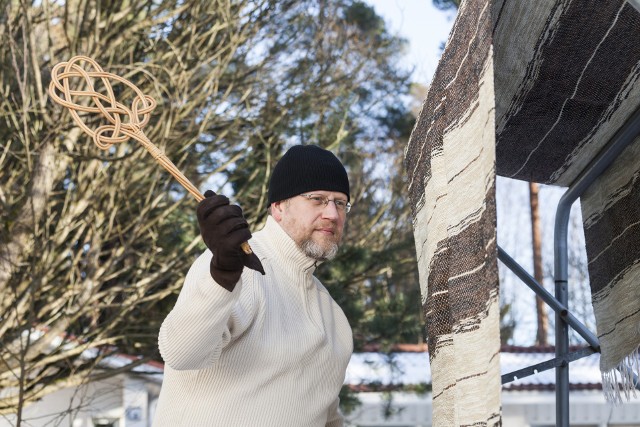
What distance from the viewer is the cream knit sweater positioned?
1771 millimetres

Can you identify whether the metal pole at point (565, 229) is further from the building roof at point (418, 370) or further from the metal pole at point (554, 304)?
the building roof at point (418, 370)

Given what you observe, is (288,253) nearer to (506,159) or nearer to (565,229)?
(506,159)

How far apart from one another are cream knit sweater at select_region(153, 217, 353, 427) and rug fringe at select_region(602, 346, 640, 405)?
0.60 m

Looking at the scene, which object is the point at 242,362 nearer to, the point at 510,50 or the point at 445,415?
the point at 445,415

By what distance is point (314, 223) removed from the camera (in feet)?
7.23

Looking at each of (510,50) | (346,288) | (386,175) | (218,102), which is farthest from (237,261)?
(386,175)

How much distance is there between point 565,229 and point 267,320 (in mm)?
809

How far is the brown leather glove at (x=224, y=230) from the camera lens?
5.13ft

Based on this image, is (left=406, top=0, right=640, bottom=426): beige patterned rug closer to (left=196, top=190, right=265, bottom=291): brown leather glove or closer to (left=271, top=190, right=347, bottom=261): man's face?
(left=271, top=190, right=347, bottom=261): man's face

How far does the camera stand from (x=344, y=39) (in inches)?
362

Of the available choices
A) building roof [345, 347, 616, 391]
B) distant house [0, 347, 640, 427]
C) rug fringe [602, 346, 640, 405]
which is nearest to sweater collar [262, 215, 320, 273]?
rug fringe [602, 346, 640, 405]

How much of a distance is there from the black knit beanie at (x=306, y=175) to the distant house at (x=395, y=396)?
635 centimetres

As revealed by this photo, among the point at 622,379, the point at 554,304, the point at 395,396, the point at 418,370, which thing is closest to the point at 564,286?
the point at 554,304

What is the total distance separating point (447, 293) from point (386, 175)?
10027 millimetres
